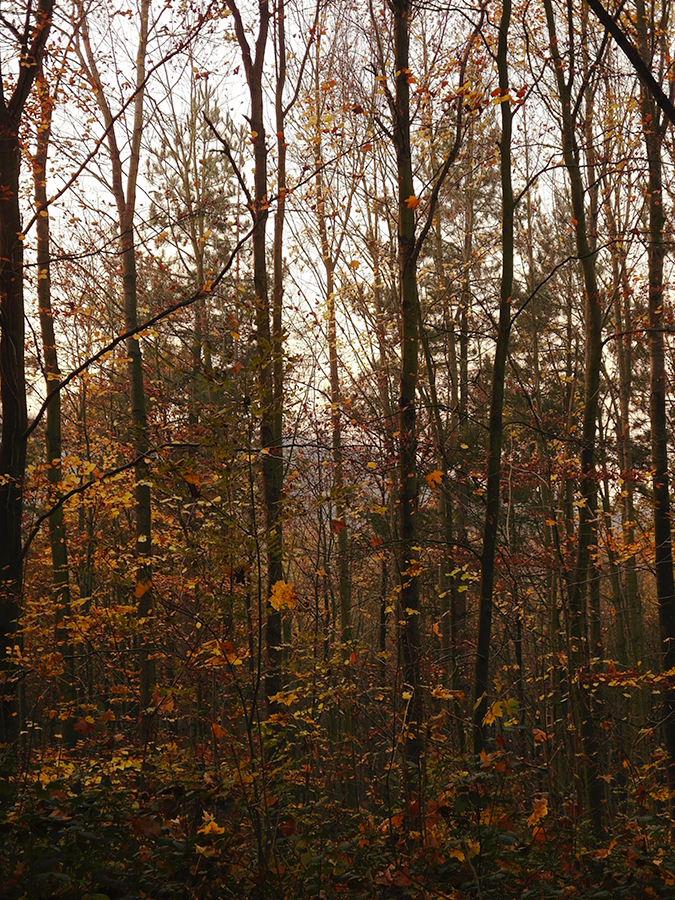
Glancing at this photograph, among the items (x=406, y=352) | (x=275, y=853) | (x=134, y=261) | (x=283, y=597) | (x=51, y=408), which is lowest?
(x=275, y=853)

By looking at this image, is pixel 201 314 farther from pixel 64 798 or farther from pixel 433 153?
pixel 64 798

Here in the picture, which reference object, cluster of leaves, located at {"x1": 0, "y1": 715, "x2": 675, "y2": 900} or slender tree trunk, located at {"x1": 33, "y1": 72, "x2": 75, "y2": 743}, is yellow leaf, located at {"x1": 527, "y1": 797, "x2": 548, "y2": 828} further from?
slender tree trunk, located at {"x1": 33, "y1": 72, "x2": 75, "y2": 743}

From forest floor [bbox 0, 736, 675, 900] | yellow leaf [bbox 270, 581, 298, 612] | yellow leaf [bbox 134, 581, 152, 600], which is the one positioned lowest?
forest floor [bbox 0, 736, 675, 900]

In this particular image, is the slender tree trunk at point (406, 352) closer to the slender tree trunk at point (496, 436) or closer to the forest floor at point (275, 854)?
the slender tree trunk at point (496, 436)

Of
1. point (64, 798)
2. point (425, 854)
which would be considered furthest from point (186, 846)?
point (425, 854)

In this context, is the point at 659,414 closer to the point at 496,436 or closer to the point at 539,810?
the point at 496,436

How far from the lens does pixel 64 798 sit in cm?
336

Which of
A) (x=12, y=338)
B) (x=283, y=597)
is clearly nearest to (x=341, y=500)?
(x=283, y=597)

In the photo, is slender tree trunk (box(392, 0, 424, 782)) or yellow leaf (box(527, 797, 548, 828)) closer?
yellow leaf (box(527, 797, 548, 828))

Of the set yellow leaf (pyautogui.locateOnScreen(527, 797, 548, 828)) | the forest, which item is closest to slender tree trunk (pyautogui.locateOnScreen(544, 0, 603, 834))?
the forest

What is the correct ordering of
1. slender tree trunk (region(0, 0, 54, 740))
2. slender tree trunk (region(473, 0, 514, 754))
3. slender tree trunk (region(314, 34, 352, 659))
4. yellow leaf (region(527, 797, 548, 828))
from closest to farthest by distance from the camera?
yellow leaf (region(527, 797, 548, 828)), slender tree trunk (region(0, 0, 54, 740)), slender tree trunk (region(473, 0, 514, 754)), slender tree trunk (region(314, 34, 352, 659))

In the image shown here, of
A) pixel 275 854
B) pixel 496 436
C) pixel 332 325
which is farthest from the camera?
pixel 332 325

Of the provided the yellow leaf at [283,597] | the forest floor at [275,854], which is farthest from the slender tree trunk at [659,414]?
the yellow leaf at [283,597]

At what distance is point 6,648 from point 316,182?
8198 mm
